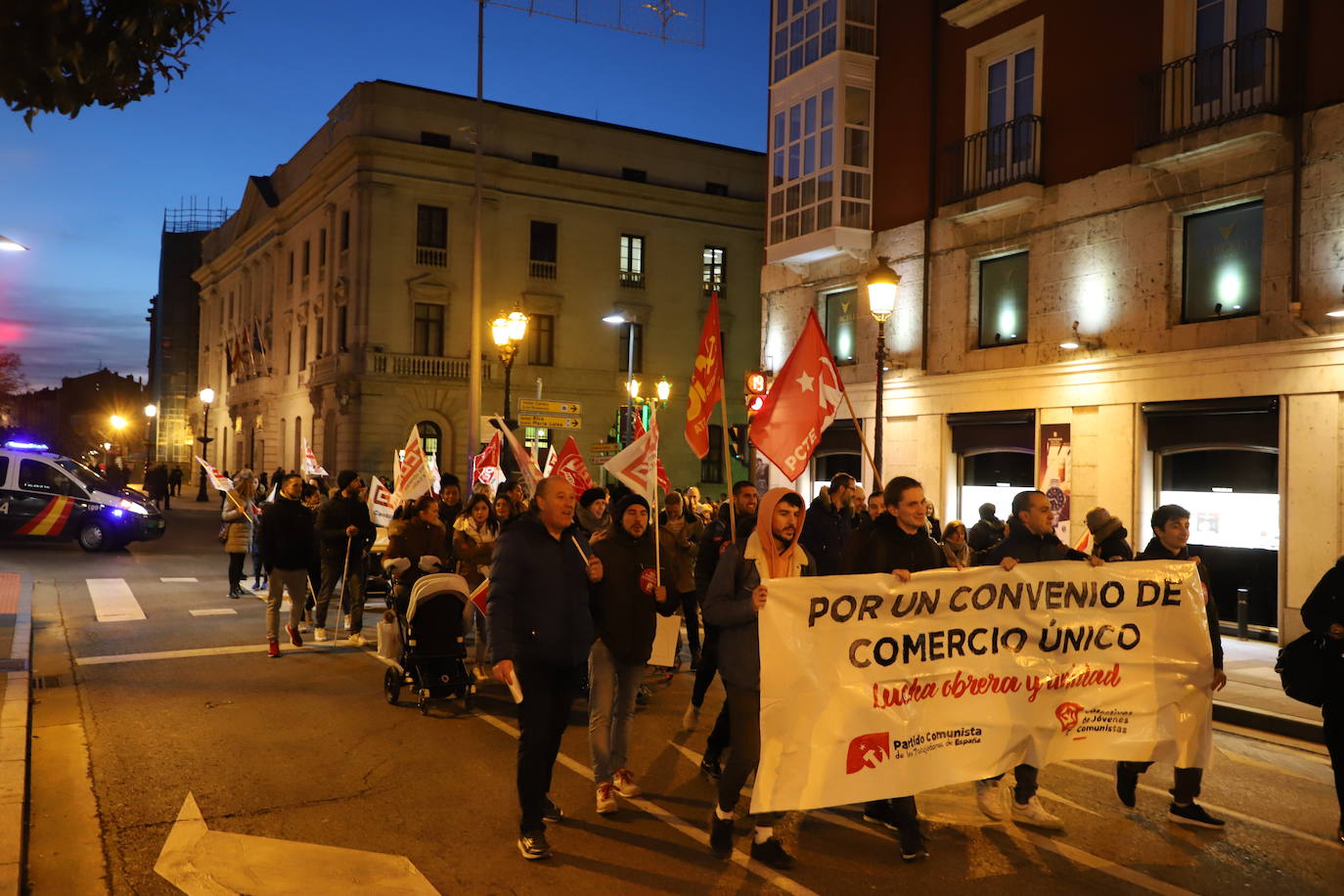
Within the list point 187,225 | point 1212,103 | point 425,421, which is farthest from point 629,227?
point 187,225

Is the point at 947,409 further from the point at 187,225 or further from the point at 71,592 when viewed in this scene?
the point at 187,225

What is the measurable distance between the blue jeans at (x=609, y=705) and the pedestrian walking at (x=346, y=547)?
649 centimetres

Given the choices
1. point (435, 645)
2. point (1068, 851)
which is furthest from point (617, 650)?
point (435, 645)

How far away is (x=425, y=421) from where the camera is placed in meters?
41.7

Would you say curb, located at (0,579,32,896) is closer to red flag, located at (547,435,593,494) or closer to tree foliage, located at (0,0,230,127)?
tree foliage, located at (0,0,230,127)

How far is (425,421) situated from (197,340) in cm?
4570

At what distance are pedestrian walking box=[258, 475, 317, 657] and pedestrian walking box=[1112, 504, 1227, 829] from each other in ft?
26.2

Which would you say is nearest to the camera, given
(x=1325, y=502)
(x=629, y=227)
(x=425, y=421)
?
(x=1325, y=502)

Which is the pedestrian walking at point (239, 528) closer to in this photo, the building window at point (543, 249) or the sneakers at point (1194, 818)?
the sneakers at point (1194, 818)

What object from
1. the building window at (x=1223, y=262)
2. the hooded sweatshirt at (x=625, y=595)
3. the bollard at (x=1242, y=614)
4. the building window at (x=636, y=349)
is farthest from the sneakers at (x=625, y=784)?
the building window at (x=636, y=349)

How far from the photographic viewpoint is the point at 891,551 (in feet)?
19.7

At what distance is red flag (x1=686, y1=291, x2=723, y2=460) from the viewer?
27.8 feet

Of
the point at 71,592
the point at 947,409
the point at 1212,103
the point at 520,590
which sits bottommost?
the point at 71,592

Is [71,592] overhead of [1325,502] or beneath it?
beneath
